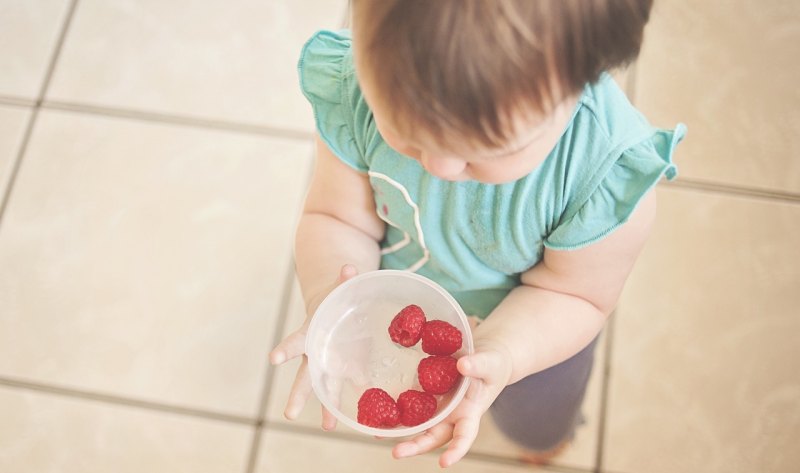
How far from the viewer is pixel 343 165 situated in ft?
2.17

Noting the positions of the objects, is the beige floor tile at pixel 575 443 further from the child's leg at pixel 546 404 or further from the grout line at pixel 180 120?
the grout line at pixel 180 120

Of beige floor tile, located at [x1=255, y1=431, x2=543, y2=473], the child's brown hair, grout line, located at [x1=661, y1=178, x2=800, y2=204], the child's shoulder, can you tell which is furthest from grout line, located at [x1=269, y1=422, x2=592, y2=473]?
the child's brown hair

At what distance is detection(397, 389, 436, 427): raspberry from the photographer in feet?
1.85

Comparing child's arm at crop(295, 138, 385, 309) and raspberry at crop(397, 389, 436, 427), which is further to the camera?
child's arm at crop(295, 138, 385, 309)

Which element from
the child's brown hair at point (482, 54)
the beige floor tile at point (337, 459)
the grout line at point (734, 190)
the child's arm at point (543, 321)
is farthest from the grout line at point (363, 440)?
the child's brown hair at point (482, 54)

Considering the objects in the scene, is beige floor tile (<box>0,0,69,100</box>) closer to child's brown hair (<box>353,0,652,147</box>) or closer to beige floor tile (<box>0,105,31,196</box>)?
beige floor tile (<box>0,105,31,196</box>)

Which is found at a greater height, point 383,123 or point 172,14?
point 383,123

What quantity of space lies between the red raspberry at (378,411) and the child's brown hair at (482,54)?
9.5 inches

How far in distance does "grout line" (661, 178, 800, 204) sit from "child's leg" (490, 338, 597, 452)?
0.37m

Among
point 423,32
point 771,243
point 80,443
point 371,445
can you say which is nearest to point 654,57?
point 771,243

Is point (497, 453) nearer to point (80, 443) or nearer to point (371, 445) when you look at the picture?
point (371, 445)

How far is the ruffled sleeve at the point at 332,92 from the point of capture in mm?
620

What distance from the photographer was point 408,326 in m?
0.57

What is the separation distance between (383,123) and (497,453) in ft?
2.03
